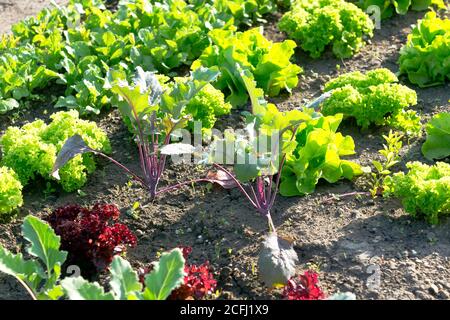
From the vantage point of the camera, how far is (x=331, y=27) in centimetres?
716

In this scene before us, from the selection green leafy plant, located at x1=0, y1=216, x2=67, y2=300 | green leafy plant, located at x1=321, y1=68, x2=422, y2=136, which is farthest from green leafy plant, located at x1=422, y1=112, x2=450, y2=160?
green leafy plant, located at x1=0, y1=216, x2=67, y2=300

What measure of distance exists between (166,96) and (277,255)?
1391 mm

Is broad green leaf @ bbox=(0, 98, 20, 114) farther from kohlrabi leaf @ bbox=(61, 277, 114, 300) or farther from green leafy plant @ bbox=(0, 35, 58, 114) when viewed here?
kohlrabi leaf @ bbox=(61, 277, 114, 300)

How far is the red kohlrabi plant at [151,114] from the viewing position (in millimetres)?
5109

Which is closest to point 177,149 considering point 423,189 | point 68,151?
point 68,151

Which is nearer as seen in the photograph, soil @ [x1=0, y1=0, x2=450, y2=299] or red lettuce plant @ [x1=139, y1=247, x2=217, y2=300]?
red lettuce plant @ [x1=139, y1=247, x2=217, y2=300]

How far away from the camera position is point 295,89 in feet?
22.7

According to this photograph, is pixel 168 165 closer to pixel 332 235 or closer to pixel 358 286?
pixel 332 235

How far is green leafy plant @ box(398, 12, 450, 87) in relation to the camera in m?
6.64

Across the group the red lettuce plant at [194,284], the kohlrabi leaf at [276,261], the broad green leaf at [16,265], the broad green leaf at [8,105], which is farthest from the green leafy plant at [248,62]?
the broad green leaf at [16,265]

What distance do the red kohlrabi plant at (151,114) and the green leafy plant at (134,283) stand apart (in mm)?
982

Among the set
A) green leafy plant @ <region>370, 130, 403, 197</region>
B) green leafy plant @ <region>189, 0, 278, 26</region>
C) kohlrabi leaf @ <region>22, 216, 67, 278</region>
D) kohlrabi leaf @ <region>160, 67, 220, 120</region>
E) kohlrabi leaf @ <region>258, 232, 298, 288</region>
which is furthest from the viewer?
green leafy plant @ <region>189, 0, 278, 26</region>

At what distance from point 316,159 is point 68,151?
5.66ft
